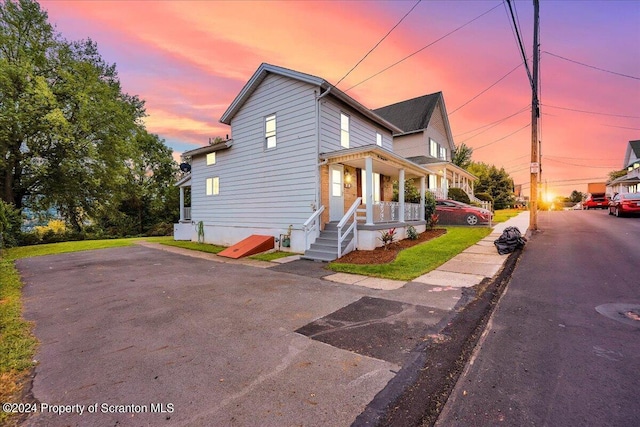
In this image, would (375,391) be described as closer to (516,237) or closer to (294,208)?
(516,237)

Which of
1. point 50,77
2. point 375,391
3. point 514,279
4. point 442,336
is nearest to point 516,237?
point 514,279

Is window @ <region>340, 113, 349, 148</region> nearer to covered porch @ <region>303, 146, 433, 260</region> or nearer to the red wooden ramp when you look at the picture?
covered porch @ <region>303, 146, 433, 260</region>

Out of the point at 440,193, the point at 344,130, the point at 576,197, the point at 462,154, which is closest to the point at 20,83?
the point at 344,130

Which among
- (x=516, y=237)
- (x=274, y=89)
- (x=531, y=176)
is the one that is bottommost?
(x=516, y=237)

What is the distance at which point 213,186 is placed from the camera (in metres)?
17.0

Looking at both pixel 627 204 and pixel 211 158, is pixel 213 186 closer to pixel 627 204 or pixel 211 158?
pixel 211 158

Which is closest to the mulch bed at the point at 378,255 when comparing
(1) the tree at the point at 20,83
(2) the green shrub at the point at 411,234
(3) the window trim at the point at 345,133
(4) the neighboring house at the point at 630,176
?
(2) the green shrub at the point at 411,234

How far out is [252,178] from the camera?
14.5m

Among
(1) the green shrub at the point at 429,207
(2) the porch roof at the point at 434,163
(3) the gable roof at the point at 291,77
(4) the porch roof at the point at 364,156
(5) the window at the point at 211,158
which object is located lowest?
(1) the green shrub at the point at 429,207

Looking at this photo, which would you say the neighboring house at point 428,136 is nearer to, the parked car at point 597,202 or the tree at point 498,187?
the tree at point 498,187

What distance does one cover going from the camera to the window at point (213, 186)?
16703mm

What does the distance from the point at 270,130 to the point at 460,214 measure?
12467 mm

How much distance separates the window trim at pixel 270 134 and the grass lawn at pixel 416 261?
703 centimetres

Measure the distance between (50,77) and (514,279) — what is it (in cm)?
2971
